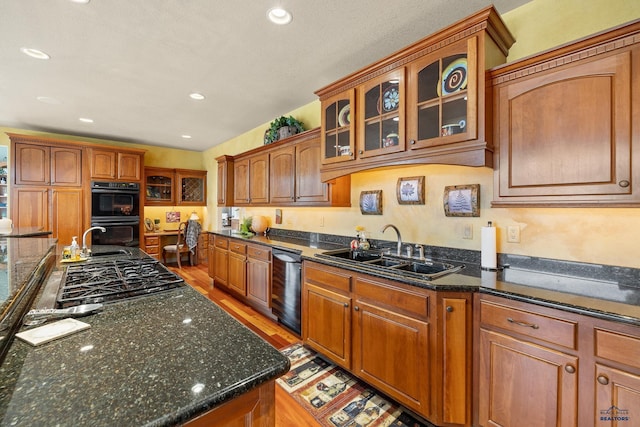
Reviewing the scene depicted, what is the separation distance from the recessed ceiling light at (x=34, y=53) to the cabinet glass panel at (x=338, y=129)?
246cm

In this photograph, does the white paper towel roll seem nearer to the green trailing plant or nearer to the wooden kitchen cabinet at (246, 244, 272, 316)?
the wooden kitchen cabinet at (246, 244, 272, 316)

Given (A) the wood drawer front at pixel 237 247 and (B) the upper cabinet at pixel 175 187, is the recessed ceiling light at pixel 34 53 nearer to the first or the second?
(A) the wood drawer front at pixel 237 247

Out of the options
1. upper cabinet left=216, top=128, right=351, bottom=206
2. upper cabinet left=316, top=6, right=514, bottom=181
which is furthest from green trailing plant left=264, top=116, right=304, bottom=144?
upper cabinet left=316, top=6, right=514, bottom=181

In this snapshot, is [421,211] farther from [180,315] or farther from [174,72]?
[174,72]

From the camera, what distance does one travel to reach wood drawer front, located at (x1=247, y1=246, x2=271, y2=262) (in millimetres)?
3187

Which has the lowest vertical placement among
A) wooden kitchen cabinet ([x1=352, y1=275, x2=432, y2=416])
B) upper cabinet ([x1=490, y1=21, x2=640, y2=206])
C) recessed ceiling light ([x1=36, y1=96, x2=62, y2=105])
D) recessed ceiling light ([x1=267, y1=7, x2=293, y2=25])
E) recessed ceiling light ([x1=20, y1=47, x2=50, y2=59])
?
wooden kitchen cabinet ([x1=352, y1=275, x2=432, y2=416])

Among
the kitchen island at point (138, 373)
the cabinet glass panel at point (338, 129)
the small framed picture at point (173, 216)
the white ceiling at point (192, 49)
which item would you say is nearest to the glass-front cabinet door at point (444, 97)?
the white ceiling at point (192, 49)

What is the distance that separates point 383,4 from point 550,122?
1.24 metres

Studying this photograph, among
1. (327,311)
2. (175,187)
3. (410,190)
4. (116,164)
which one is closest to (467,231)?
(410,190)

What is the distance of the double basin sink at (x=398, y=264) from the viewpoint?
186cm

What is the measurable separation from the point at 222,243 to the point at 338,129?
2.61 m

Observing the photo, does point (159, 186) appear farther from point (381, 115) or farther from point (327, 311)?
point (381, 115)

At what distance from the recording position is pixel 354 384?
2.09 m

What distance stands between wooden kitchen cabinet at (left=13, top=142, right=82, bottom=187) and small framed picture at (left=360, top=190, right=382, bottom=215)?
4.91 m
